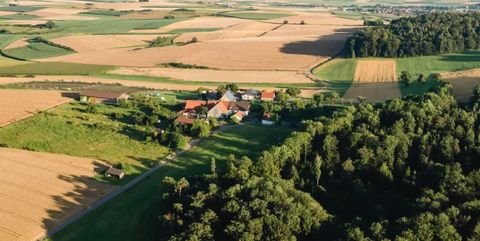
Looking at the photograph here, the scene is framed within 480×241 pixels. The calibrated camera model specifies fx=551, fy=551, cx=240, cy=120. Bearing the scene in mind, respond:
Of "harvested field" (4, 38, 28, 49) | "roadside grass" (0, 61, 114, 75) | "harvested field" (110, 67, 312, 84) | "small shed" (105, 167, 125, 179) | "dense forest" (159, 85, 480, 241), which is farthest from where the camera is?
"harvested field" (4, 38, 28, 49)

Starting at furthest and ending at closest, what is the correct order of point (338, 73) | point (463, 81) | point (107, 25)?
point (107, 25), point (338, 73), point (463, 81)

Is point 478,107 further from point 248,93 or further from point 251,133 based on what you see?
point 248,93

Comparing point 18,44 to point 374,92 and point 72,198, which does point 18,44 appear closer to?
point 374,92

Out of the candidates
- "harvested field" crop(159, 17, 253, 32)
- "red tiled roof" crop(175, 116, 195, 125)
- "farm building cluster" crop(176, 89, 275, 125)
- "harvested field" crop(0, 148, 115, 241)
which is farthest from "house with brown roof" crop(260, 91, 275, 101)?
"harvested field" crop(159, 17, 253, 32)

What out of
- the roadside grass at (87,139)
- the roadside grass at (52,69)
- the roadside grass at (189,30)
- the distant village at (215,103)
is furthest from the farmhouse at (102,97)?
the roadside grass at (189,30)

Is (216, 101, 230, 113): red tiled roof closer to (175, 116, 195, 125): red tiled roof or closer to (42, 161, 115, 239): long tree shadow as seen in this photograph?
(175, 116, 195, 125): red tiled roof

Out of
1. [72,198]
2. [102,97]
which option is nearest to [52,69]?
[102,97]

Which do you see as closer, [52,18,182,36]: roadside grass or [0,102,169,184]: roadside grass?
[0,102,169,184]: roadside grass
